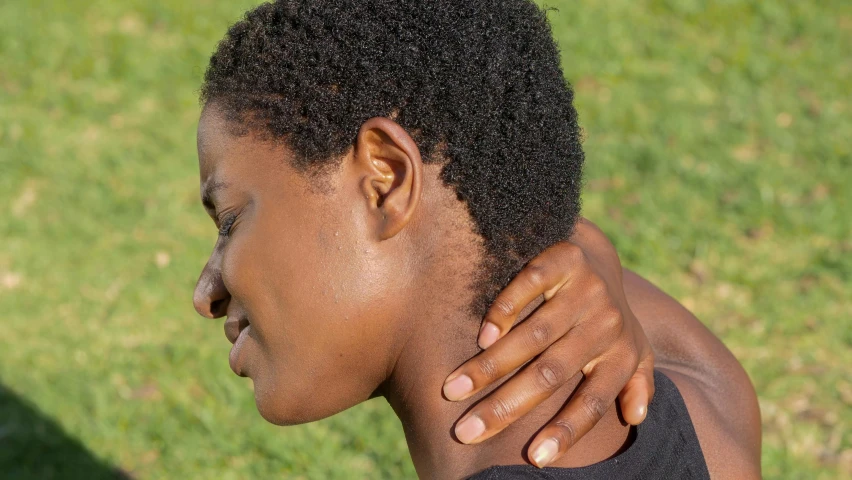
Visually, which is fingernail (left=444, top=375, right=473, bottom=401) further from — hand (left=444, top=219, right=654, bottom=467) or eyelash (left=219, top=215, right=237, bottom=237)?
eyelash (left=219, top=215, right=237, bottom=237)

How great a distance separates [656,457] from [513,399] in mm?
456

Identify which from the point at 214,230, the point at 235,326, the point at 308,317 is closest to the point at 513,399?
the point at 308,317

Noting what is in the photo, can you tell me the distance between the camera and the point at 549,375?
2094mm

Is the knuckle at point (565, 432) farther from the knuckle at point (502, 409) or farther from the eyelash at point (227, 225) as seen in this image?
the eyelash at point (227, 225)

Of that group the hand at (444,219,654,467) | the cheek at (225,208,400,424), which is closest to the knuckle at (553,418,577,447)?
the hand at (444,219,654,467)

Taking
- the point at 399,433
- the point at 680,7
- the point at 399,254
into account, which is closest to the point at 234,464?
the point at 399,433

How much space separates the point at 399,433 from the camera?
4562 mm

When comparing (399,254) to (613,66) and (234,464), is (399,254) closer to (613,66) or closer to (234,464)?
(234,464)

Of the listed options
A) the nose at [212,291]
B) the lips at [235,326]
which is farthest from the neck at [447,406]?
the nose at [212,291]

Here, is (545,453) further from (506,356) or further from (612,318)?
(612,318)

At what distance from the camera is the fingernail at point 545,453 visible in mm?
2004

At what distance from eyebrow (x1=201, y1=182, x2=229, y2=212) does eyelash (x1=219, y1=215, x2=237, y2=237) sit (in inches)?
2.7

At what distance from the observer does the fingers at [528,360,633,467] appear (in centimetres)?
202

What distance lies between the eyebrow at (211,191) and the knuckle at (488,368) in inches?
30.3
